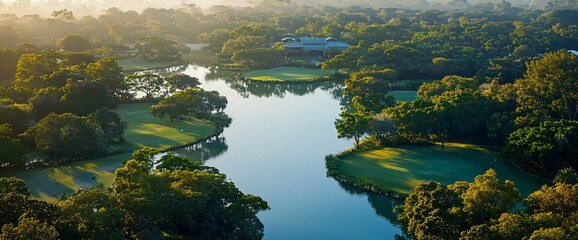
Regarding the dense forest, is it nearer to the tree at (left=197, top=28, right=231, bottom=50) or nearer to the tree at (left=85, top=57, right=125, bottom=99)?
the tree at (left=85, top=57, right=125, bottom=99)

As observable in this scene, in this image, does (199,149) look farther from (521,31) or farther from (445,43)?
(521,31)

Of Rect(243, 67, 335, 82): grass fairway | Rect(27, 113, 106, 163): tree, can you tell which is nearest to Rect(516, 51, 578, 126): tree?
Rect(243, 67, 335, 82): grass fairway

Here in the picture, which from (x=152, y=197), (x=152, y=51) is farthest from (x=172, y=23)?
(x=152, y=197)

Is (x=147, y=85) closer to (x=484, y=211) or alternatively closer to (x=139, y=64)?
(x=139, y=64)

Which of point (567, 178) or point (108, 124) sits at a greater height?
point (108, 124)

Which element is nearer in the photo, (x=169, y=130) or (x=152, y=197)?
(x=152, y=197)

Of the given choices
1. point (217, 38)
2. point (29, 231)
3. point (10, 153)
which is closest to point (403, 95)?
point (10, 153)
